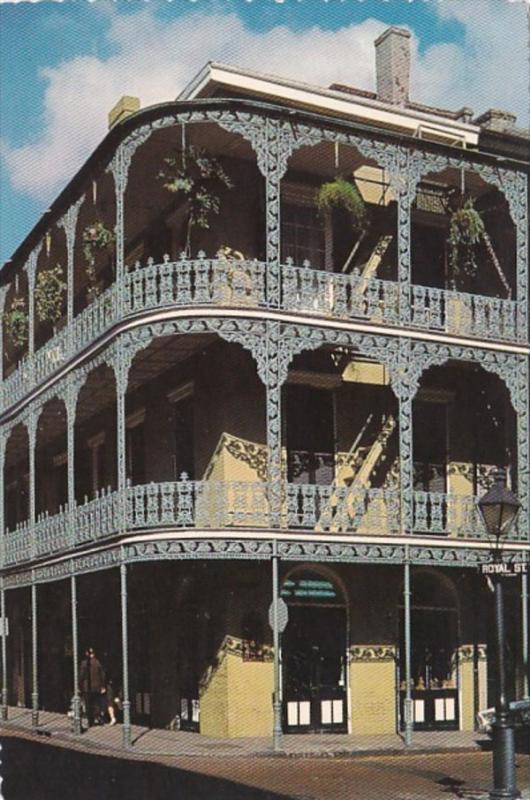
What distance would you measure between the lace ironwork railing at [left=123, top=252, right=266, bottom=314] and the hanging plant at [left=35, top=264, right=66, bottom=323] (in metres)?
4.86

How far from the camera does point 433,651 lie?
76.5ft

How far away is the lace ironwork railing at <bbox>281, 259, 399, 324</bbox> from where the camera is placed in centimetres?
2117

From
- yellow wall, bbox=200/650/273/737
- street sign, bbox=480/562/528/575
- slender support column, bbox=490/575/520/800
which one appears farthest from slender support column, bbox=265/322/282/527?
slender support column, bbox=490/575/520/800

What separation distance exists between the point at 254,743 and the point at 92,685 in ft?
16.9

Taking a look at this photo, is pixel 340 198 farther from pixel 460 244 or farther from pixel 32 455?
pixel 32 455

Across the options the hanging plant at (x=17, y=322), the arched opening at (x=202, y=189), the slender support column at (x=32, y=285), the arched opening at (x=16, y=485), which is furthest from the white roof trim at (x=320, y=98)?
the arched opening at (x=16, y=485)

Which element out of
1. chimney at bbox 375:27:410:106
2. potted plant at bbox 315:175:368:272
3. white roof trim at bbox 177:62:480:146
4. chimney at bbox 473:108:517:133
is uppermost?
chimney at bbox 375:27:410:106

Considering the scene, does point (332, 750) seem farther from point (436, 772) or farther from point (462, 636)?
point (462, 636)

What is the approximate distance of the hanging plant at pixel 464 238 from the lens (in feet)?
75.0

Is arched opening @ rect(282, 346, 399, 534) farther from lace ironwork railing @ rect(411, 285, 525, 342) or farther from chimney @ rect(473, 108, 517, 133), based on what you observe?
chimney @ rect(473, 108, 517, 133)

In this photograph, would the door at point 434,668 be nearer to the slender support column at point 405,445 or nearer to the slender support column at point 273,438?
the slender support column at point 405,445

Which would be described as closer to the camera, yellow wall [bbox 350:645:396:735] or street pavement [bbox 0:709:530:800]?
street pavement [bbox 0:709:530:800]

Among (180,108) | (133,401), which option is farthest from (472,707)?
(180,108)

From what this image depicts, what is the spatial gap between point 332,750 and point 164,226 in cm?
985
